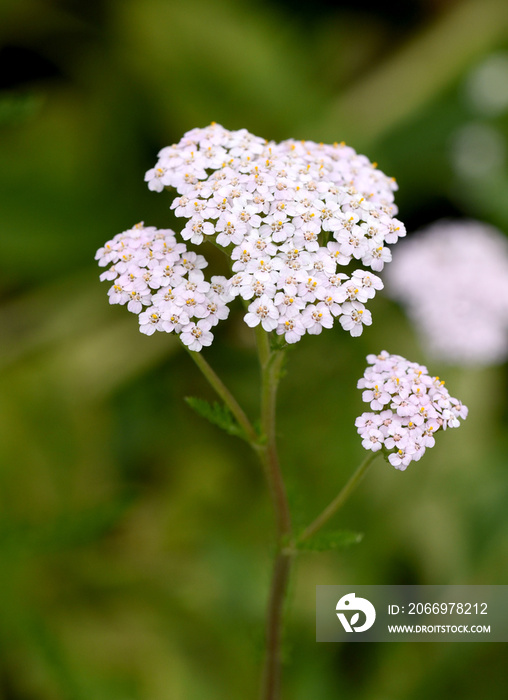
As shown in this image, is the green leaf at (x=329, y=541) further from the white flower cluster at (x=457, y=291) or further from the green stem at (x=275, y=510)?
the white flower cluster at (x=457, y=291)

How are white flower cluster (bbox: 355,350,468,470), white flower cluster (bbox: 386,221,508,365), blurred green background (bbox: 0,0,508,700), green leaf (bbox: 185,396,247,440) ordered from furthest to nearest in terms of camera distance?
white flower cluster (bbox: 386,221,508,365), blurred green background (bbox: 0,0,508,700), green leaf (bbox: 185,396,247,440), white flower cluster (bbox: 355,350,468,470)

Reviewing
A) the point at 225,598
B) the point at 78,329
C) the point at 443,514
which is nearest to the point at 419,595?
the point at 443,514

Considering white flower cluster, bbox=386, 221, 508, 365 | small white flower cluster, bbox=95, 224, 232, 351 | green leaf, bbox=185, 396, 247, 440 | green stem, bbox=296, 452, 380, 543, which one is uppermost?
white flower cluster, bbox=386, 221, 508, 365

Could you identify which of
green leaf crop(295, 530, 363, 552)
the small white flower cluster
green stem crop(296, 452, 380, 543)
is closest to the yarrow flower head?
the small white flower cluster

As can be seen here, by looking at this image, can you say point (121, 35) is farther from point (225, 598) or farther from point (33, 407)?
point (225, 598)

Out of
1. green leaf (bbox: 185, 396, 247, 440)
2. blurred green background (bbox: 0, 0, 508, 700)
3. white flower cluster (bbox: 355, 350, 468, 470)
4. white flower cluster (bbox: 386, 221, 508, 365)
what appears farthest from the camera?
white flower cluster (bbox: 386, 221, 508, 365)

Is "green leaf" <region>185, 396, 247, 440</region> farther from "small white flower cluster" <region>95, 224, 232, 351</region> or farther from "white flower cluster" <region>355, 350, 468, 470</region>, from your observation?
"white flower cluster" <region>355, 350, 468, 470</region>

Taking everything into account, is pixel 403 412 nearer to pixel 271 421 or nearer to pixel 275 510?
pixel 271 421
